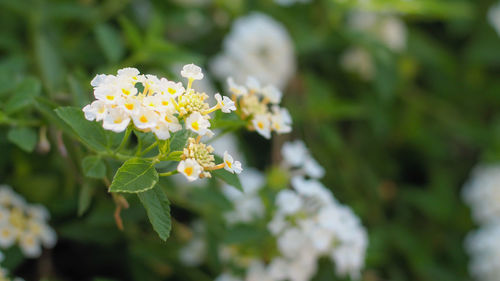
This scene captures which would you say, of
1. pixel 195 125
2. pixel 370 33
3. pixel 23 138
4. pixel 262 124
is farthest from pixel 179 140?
pixel 370 33

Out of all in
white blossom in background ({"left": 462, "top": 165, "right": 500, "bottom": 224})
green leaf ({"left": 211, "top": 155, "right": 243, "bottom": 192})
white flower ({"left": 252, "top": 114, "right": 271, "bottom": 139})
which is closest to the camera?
green leaf ({"left": 211, "top": 155, "right": 243, "bottom": 192})

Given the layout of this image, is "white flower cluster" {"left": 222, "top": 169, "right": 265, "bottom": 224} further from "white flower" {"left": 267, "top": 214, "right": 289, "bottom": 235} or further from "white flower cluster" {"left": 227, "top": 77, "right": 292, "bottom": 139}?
"white flower cluster" {"left": 227, "top": 77, "right": 292, "bottom": 139}

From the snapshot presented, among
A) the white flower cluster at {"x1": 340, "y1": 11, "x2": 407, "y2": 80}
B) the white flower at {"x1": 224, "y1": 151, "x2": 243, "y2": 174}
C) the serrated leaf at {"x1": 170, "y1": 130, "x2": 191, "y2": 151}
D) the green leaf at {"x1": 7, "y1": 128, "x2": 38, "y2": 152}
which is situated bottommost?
the green leaf at {"x1": 7, "y1": 128, "x2": 38, "y2": 152}

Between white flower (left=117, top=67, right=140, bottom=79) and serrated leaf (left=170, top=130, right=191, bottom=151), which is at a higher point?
serrated leaf (left=170, top=130, right=191, bottom=151)

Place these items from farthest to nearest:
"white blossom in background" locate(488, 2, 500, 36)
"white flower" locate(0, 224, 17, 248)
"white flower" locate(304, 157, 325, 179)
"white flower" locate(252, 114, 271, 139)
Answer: "white blossom in background" locate(488, 2, 500, 36), "white flower" locate(304, 157, 325, 179), "white flower" locate(0, 224, 17, 248), "white flower" locate(252, 114, 271, 139)

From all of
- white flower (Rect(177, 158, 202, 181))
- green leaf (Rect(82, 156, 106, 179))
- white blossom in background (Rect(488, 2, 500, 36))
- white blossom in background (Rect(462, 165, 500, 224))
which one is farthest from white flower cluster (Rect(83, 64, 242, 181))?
white blossom in background (Rect(488, 2, 500, 36))

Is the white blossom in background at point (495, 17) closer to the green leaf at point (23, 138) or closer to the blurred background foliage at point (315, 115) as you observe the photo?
the blurred background foliage at point (315, 115)

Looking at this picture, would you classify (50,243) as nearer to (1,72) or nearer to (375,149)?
(1,72)

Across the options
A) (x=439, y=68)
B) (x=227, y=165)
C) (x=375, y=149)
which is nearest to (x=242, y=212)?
(x=227, y=165)
